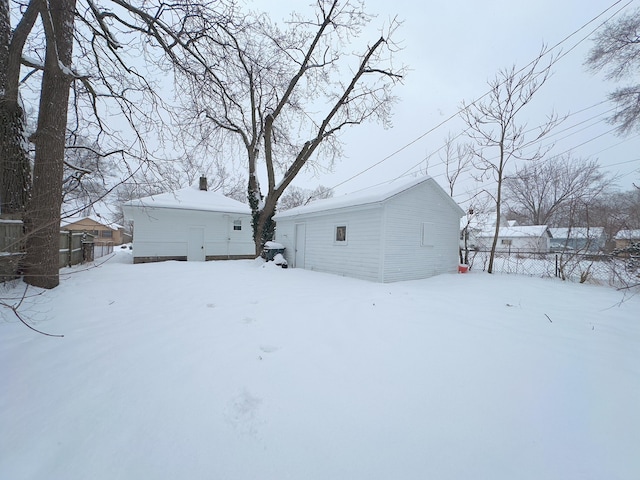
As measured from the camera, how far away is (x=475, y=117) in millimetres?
11188

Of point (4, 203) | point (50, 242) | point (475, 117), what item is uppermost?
point (475, 117)

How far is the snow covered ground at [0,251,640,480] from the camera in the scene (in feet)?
5.43

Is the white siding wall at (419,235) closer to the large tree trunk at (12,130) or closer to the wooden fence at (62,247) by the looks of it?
the wooden fence at (62,247)

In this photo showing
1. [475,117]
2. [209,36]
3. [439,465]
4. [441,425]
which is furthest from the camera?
[475,117]

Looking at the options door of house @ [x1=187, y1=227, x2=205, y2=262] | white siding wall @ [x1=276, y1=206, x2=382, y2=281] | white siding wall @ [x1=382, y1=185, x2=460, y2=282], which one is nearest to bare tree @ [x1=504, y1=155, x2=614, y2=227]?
white siding wall @ [x1=382, y1=185, x2=460, y2=282]

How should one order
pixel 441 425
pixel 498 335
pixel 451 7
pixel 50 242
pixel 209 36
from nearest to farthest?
pixel 441 425
pixel 498 335
pixel 50 242
pixel 209 36
pixel 451 7

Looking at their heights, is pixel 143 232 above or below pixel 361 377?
above

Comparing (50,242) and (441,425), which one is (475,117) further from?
(50,242)

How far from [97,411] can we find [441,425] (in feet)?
8.82

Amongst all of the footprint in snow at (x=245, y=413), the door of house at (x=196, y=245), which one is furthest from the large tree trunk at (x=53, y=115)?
the door of house at (x=196, y=245)

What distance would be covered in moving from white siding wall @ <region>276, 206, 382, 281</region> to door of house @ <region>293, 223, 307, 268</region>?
23 centimetres

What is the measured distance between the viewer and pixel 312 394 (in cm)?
231

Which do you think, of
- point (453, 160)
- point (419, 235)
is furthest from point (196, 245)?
point (453, 160)

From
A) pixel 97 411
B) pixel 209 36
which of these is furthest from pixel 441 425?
pixel 209 36
